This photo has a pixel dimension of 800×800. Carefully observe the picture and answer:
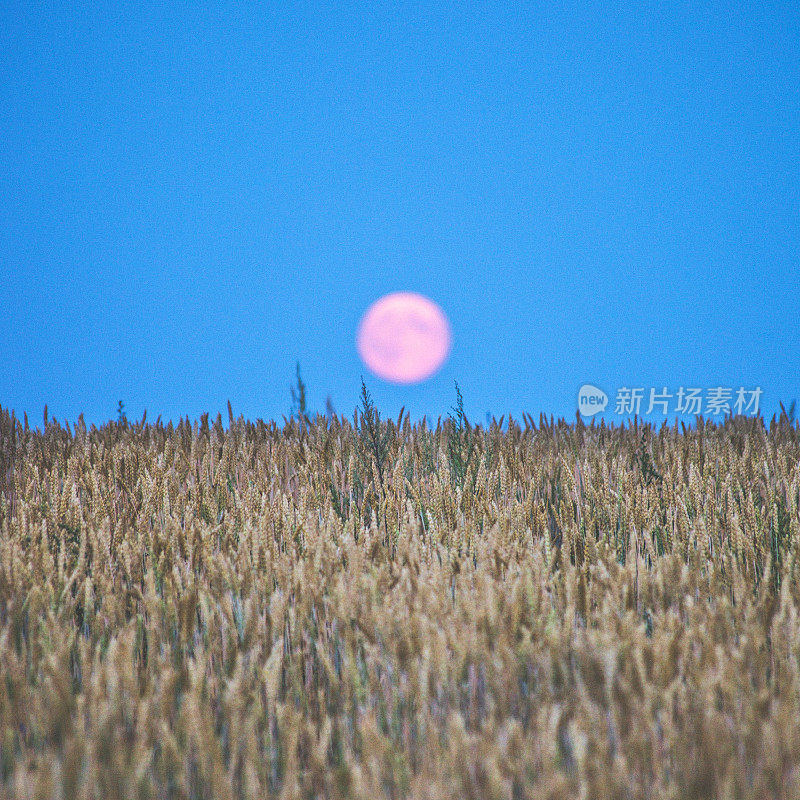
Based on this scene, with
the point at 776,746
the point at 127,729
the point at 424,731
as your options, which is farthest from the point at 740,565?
the point at 127,729

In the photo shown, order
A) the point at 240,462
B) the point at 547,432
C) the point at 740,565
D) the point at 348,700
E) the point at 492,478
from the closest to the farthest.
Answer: the point at 348,700
the point at 740,565
the point at 492,478
the point at 240,462
the point at 547,432

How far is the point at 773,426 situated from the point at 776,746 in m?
6.45

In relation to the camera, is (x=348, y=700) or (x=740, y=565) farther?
(x=740, y=565)

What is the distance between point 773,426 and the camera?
22.5 ft

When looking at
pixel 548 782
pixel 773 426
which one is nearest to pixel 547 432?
pixel 773 426

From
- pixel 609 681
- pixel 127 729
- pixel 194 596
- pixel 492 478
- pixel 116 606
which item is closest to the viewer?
pixel 609 681

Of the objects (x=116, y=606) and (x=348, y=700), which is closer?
(x=348, y=700)

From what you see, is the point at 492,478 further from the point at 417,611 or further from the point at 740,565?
the point at 417,611

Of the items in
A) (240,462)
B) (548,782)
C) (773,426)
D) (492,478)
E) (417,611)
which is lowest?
(548,782)

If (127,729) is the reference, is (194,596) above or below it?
above

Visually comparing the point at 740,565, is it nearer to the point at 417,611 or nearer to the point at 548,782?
the point at 417,611

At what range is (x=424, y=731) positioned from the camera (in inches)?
59.0

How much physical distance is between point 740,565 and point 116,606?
7.81 ft

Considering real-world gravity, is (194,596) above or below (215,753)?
above
